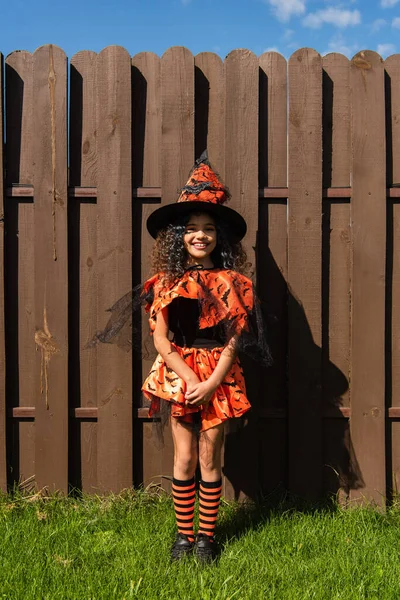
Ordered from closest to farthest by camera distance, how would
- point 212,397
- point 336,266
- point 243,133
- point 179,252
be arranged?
1. point 212,397
2. point 179,252
3. point 243,133
4. point 336,266

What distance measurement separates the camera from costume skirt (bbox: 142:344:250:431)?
273 centimetres

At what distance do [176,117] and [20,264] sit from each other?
130 cm

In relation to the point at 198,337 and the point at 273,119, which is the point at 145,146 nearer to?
Result: the point at 273,119

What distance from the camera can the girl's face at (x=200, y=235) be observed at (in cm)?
281

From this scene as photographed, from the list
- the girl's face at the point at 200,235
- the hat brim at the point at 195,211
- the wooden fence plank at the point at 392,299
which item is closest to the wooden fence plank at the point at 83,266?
the hat brim at the point at 195,211

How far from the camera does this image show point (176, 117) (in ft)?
10.8

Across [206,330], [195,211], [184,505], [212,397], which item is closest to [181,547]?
[184,505]

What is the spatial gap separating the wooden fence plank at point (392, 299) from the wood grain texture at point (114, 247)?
61.9 inches

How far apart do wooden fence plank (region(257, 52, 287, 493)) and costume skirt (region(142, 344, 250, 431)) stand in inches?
24.8

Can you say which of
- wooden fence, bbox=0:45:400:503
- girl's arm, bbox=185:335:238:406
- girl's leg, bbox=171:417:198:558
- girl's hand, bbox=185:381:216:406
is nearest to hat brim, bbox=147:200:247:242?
wooden fence, bbox=0:45:400:503

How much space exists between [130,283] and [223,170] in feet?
2.88

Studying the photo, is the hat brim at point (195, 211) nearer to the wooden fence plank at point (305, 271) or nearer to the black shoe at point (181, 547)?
the wooden fence plank at point (305, 271)

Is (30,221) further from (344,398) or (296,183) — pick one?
(344,398)

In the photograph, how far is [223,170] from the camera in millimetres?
3330
